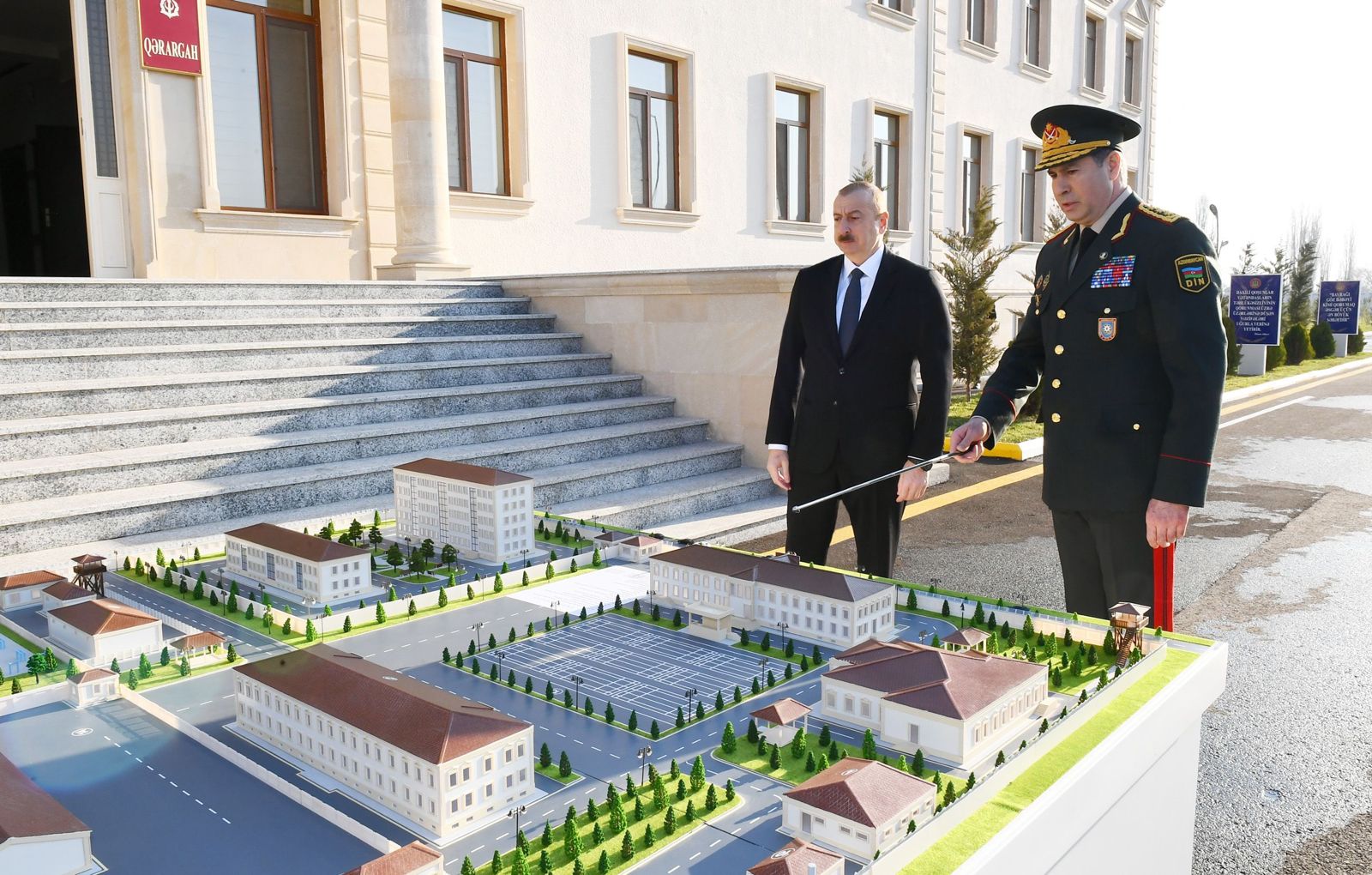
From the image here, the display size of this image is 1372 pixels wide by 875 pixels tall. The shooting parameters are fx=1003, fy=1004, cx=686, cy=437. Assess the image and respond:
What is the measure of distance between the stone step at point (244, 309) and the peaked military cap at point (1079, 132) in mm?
7248

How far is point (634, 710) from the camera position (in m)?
1.91

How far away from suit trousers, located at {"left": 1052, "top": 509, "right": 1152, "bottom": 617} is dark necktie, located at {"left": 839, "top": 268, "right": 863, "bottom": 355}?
41.8 inches

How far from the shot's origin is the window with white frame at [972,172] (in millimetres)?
22672

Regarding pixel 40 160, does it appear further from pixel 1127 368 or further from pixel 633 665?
pixel 1127 368

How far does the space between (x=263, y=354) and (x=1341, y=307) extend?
3674cm

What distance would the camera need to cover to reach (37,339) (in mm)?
7203

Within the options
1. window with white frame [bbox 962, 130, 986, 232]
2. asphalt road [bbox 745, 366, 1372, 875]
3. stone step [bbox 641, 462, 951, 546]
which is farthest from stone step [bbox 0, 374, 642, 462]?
window with white frame [bbox 962, 130, 986, 232]

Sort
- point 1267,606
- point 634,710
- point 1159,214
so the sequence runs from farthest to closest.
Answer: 1. point 1267,606
2. point 1159,214
3. point 634,710

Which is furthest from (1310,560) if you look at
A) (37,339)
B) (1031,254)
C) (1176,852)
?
(1031,254)

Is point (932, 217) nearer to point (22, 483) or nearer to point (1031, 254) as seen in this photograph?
point (1031, 254)

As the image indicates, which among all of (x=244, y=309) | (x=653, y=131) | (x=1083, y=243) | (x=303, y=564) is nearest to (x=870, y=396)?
(x=1083, y=243)

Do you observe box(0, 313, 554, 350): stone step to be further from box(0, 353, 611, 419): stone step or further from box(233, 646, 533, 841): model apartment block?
box(233, 646, 533, 841): model apartment block

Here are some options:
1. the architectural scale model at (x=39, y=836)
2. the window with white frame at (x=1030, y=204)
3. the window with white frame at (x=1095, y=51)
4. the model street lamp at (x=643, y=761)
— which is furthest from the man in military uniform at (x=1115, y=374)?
the window with white frame at (x=1095, y=51)

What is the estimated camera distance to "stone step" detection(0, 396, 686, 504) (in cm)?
573
